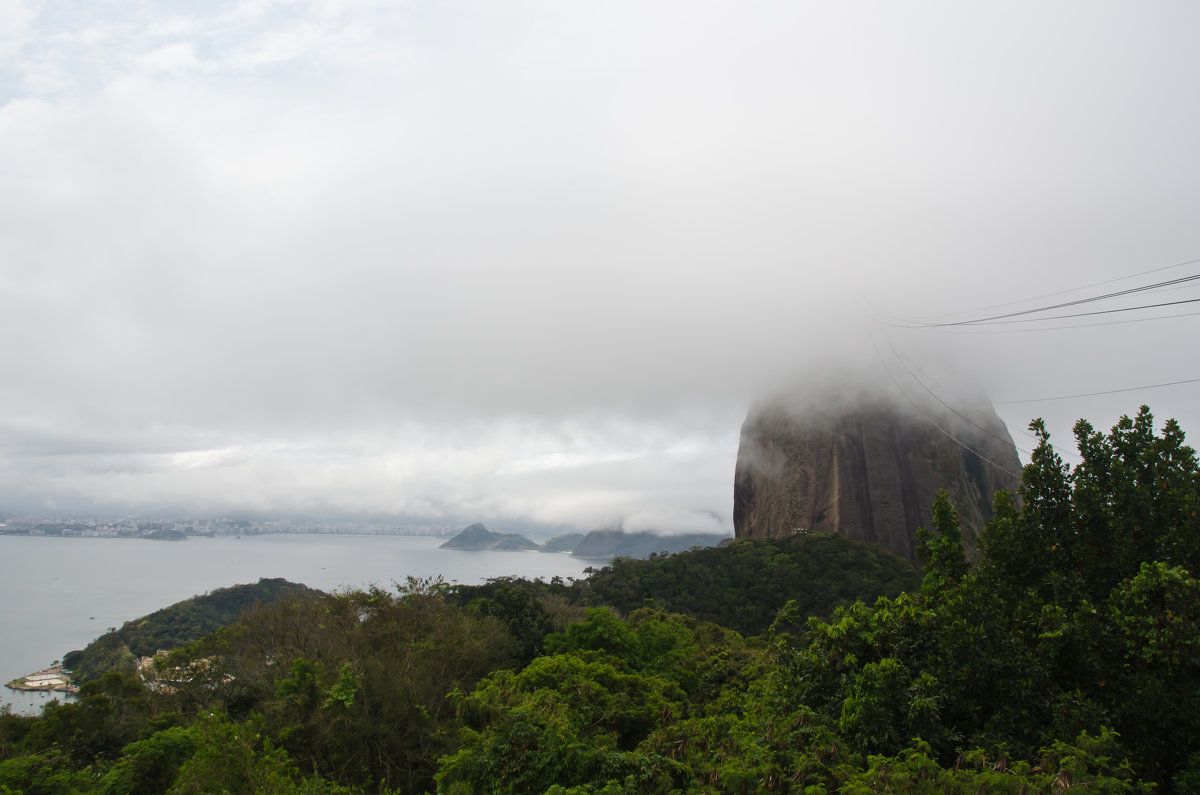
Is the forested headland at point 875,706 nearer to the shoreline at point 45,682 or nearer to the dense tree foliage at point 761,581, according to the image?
the shoreline at point 45,682

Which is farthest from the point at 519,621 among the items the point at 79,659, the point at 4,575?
the point at 4,575

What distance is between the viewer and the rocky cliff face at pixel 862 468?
66.2 metres

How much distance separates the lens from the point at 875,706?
9.12 metres

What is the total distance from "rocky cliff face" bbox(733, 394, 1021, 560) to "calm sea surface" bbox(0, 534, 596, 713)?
29656 millimetres

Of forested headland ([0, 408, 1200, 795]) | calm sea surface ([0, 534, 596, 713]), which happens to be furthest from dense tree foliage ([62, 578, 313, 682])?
forested headland ([0, 408, 1200, 795])

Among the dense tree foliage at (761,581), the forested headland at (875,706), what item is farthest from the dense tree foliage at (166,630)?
the dense tree foliage at (761,581)

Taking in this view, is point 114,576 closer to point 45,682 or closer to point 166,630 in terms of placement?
point 166,630

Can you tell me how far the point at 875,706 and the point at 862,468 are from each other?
6467 cm

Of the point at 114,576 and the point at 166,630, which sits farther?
the point at 114,576

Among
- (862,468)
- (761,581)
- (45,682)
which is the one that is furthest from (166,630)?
(862,468)

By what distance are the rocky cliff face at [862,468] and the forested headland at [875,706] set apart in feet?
172

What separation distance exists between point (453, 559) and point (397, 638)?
157 m

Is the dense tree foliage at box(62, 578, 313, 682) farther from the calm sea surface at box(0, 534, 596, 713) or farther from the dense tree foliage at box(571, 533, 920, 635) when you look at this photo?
the dense tree foliage at box(571, 533, 920, 635)

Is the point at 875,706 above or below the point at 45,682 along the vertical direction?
above
